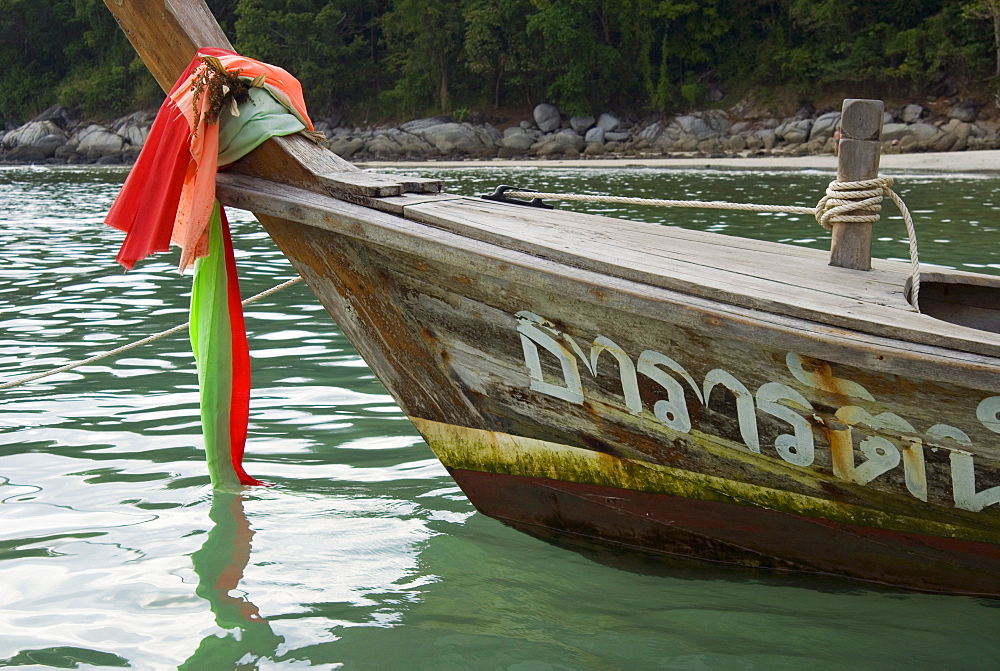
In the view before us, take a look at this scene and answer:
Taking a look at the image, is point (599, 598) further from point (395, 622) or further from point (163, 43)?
point (163, 43)

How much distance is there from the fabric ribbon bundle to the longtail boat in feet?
0.33

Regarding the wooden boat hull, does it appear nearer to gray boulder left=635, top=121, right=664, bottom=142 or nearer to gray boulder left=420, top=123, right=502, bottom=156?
gray boulder left=635, top=121, right=664, bottom=142

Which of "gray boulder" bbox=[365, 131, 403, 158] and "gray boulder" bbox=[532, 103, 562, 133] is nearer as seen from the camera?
"gray boulder" bbox=[365, 131, 403, 158]

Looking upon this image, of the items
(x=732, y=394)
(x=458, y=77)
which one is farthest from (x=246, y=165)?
(x=458, y=77)

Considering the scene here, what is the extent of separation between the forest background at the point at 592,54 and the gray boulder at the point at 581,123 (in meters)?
0.44

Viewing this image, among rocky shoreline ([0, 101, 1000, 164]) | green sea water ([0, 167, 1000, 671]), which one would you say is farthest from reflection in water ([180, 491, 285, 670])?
rocky shoreline ([0, 101, 1000, 164])

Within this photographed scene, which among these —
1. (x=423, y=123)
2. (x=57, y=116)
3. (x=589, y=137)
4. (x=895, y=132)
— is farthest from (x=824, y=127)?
(x=57, y=116)

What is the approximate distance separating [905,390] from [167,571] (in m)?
1.94

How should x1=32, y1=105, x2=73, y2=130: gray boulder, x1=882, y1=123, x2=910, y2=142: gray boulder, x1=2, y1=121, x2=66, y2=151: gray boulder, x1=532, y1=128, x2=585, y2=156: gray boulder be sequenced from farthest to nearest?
x1=32, y1=105, x2=73, y2=130: gray boulder → x1=2, y1=121, x2=66, y2=151: gray boulder → x1=532, y1=128, x2=585, y2=156: gray boulder → x1=882, y1=123, x2=910, y2=142: gray boulder

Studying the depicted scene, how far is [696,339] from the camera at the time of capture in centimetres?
198

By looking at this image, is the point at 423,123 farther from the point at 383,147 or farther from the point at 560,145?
the point at 560,145

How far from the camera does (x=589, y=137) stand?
96.4ft

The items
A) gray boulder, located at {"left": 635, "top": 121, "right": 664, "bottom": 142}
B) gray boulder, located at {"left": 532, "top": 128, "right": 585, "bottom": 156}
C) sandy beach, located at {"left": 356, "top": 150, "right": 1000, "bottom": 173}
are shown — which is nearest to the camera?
sandy beach, located at {"left": 356, "top": 150, "right": 1000, "bottom": 173}

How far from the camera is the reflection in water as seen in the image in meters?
2.07
